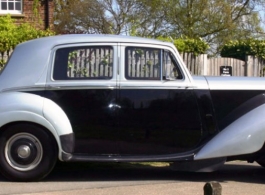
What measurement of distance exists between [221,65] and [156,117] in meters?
9.09

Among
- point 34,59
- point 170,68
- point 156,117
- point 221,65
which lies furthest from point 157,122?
point 221,65

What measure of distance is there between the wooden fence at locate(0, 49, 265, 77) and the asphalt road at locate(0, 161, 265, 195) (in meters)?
6.04

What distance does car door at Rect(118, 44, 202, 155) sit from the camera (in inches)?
314

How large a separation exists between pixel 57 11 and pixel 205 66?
19.4 meters

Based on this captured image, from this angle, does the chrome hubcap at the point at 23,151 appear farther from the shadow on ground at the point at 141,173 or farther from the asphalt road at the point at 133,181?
the shadow on ground at the point at 141,173

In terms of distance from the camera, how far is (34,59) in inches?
324

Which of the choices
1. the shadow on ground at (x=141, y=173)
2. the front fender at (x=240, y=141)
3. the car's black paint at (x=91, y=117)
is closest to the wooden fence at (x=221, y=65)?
the shadow on ground at (x=141, y=173)

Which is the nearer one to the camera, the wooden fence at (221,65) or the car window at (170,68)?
the car window at (170,68)

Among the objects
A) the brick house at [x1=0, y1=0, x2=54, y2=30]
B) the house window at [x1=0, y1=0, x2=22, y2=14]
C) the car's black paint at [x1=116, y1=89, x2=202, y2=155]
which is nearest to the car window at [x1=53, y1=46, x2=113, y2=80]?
the car's black paint at [x1=116, y1=89, x2=202, y2=155]

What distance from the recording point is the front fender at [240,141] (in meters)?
7.92

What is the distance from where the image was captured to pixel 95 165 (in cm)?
971

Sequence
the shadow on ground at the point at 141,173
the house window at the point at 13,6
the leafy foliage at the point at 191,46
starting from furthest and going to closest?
the house window at the point at 13,6
the leafy foliage at the point at 191,46
the shadow on ground at the point at 141,173

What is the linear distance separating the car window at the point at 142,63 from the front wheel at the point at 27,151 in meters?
1.37

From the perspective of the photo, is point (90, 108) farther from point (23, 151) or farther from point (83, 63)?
point (23, 151)
